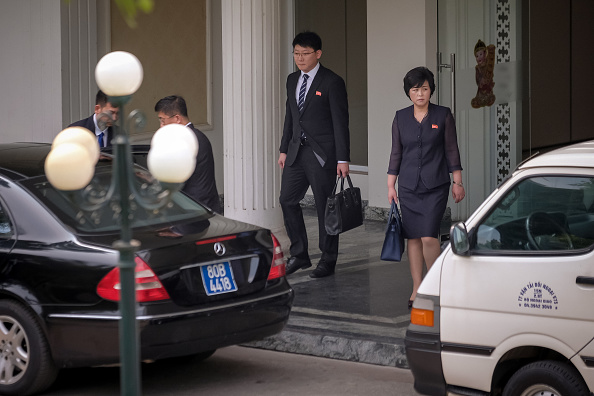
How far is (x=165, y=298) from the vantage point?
630cm

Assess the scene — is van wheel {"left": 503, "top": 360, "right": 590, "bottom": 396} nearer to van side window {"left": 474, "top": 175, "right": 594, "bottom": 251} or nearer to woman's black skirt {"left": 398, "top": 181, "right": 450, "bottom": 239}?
van side window {"left": 474, "top": 175, "right": 594, "bottom": 251}

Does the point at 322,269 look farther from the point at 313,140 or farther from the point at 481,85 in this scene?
the point at 481,85

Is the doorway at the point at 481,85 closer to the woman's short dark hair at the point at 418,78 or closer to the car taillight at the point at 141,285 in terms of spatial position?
the woman's short dark hair at the point at 418,78

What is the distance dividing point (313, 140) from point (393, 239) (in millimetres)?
1785

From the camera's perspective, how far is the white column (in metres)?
10.8

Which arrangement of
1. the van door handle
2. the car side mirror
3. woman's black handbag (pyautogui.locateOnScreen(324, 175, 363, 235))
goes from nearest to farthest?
1. the van door handle
2. the car side mirror
3. woman's black handbag (pyautogui.locateOnScreen(324, 175, 363, 235))

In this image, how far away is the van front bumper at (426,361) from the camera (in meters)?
5.72

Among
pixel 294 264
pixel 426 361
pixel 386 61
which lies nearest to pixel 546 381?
→ pixel 426 361

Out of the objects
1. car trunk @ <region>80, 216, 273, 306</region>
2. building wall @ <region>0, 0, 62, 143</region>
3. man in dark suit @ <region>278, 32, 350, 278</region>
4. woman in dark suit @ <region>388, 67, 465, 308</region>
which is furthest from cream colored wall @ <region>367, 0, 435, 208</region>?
car trunk @ <region>80, 216, 273, 306</region>

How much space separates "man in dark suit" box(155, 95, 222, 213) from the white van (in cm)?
313

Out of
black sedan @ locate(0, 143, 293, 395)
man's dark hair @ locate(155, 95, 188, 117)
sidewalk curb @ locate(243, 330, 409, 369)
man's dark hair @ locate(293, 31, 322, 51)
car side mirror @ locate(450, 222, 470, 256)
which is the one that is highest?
man's dark hair @ locate(293, 31, 322, 51)

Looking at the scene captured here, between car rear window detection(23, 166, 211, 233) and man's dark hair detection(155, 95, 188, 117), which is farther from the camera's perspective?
man's dark hair detection(155, 95, 188, 117)

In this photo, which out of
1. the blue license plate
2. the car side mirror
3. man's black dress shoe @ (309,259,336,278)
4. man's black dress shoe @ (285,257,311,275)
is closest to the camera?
the car side mirror

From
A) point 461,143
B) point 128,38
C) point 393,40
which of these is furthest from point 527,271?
point 128,38
